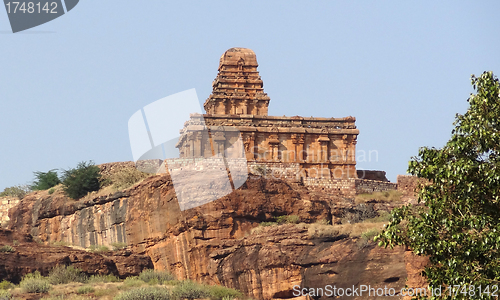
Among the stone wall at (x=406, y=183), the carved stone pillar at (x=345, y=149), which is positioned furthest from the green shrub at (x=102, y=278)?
the carved stone pillar at (x=345, y=149)

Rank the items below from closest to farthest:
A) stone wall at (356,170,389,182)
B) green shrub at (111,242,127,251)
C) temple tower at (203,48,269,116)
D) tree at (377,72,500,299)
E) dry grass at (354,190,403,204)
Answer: tree at (377,72,500,299)
green shrub at (111,242,127,251)
dry grass at (354,190,403,204)
stone wall at (356,170,389,182)
temple tower at (203,48,269,116)

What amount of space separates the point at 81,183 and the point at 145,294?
1876 centimetres

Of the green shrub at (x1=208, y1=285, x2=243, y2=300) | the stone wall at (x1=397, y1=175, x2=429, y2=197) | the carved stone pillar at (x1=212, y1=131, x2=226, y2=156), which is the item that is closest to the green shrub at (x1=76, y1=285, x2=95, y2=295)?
the green shrub at (x1=208, y1=285, x2=243, y2=300)

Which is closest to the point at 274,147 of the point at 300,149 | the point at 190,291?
the point at 300,149

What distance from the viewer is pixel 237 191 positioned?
41188mm

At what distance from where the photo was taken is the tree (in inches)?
864

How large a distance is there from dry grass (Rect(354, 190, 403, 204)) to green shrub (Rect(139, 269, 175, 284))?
13.1 metres

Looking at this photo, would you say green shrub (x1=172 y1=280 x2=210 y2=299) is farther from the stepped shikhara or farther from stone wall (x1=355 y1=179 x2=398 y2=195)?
the stepped shikhara

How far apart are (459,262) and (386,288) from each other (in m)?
11.8

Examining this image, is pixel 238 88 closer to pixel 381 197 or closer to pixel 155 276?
pixel 381 197

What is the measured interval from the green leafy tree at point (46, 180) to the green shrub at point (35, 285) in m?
23.1

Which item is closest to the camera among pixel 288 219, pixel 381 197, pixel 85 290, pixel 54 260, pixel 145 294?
pixel 145 294

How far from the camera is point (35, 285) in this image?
111 feet

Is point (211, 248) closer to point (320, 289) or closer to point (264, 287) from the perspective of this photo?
point (264, 287)
